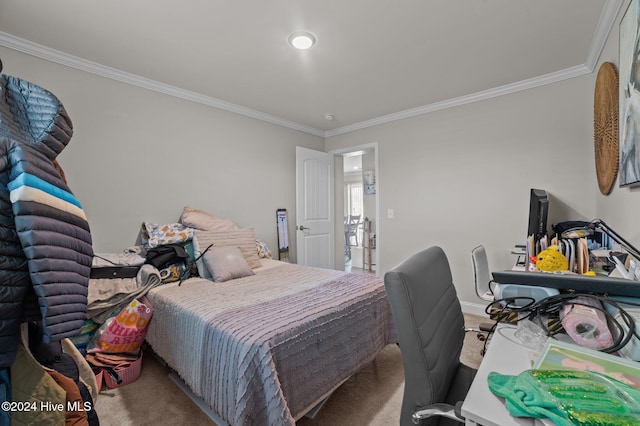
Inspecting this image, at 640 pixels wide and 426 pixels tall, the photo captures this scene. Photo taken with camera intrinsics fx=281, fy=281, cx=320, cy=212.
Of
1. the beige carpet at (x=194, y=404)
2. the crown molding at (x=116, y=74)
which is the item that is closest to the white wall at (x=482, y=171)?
the beige carpet at (x=194, y=404)

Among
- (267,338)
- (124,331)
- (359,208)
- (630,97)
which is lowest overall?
(124,331)

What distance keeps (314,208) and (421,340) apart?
3381 mm

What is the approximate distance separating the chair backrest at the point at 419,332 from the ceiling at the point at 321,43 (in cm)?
167

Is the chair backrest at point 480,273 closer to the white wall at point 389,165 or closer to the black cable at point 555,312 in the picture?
the white wall at point 389,165

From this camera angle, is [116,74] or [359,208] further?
[359,208]

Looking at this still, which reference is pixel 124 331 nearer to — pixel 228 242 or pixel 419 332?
pixel 228 242

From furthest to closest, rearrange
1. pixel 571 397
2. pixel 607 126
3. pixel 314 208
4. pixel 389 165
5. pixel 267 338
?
pixel 314 208
pixel 389 165
pixel 607 126
pixel 267 338
pixel 571 397

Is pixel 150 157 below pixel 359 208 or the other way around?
the other way around

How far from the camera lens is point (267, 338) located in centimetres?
134

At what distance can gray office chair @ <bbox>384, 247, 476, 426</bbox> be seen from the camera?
82 centimetres

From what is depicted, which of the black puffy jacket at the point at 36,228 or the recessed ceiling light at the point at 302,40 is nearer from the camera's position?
the black puffy jacket at the point at 36,228

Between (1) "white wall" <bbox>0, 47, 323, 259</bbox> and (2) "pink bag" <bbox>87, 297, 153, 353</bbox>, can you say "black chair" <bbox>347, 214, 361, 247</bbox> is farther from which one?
(2) "pink bag" <bbox>87, 297, 153, 353</bbox>

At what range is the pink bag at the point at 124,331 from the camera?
1937 mm

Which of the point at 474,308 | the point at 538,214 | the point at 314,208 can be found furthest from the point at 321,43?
the point at 474,308
